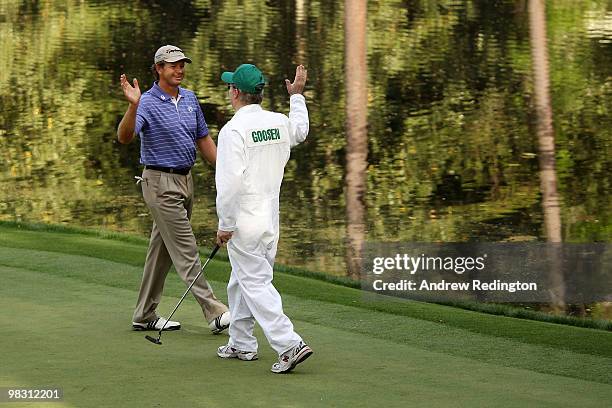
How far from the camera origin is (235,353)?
24.7 feet

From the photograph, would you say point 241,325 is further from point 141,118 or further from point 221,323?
point 141,118

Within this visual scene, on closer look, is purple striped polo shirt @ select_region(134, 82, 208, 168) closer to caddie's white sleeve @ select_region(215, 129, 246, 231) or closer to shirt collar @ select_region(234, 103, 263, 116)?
shirt collar @ select_region(234, 103, 263, 116)

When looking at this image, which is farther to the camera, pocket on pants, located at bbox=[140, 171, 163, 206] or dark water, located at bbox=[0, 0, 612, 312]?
dark water, located at bbox=[0, 0, 612, 312]

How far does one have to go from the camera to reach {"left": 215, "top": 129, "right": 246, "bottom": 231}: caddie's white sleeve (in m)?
7.21

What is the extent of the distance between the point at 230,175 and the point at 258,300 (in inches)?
27.4

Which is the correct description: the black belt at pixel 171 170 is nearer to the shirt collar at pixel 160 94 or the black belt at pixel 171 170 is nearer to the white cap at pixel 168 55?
the shirt collar at pixel 160 94

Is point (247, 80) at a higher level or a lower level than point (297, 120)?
higher

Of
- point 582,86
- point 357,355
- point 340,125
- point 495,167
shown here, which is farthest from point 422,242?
point 357,355

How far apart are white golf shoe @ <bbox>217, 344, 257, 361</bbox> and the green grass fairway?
0.17ft

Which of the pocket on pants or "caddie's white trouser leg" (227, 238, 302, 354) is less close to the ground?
the pocket on pants

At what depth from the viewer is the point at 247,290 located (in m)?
7.31

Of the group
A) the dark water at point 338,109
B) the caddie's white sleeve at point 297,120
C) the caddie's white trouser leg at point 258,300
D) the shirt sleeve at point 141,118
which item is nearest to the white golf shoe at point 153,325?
the caddie's white trouser leg at point 258,300

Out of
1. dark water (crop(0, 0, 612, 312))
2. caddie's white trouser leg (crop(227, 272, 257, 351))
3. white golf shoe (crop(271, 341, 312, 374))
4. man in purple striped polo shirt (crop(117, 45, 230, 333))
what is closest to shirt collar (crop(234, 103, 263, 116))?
caddie's white trouser leg (crop(227, 272, 257, 351))

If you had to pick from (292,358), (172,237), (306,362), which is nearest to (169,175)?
(172,237)
